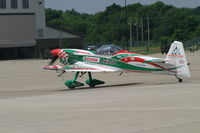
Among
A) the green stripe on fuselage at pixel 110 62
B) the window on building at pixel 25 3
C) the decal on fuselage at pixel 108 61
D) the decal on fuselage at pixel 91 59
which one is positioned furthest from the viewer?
the window on building at pixel 25 3

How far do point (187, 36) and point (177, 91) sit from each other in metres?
67.6

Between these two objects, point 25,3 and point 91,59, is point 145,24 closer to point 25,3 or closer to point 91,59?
point 25,3

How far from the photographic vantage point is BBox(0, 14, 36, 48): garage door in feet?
213

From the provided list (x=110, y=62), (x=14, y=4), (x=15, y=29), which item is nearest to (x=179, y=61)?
(x=110, y=62)

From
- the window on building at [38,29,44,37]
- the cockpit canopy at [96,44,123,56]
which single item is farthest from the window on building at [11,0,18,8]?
the cockpit canopy at [96,44,123,56]

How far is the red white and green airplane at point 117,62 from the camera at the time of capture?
52.5ft

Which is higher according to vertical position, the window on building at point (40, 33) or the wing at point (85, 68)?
the window on building at point (40, 33)

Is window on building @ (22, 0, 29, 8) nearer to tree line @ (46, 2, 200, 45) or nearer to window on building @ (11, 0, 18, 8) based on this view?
window on building @ (11, 0, 18, 8)

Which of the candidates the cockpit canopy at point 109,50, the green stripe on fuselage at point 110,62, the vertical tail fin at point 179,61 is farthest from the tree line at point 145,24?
the vertical tail fin at point 179,61

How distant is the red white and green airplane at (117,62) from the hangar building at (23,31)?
45.7m

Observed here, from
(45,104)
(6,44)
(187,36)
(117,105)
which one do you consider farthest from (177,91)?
(187,36)

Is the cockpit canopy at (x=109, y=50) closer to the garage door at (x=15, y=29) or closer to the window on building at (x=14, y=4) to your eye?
the garage door at (x=15, y=29)

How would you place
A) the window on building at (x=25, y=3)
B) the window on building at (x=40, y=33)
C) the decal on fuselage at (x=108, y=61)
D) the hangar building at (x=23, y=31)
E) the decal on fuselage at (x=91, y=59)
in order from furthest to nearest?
the window on building at (x=40, y=33)
the window on building at (x=25, y=3)
the hangar building at (x=23, y=31)
the decal on fuselage at (x=91, y=59)
the decal on fuselage at (x=108, y=61)

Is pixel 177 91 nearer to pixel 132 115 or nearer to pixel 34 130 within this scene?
pixel 132 115
